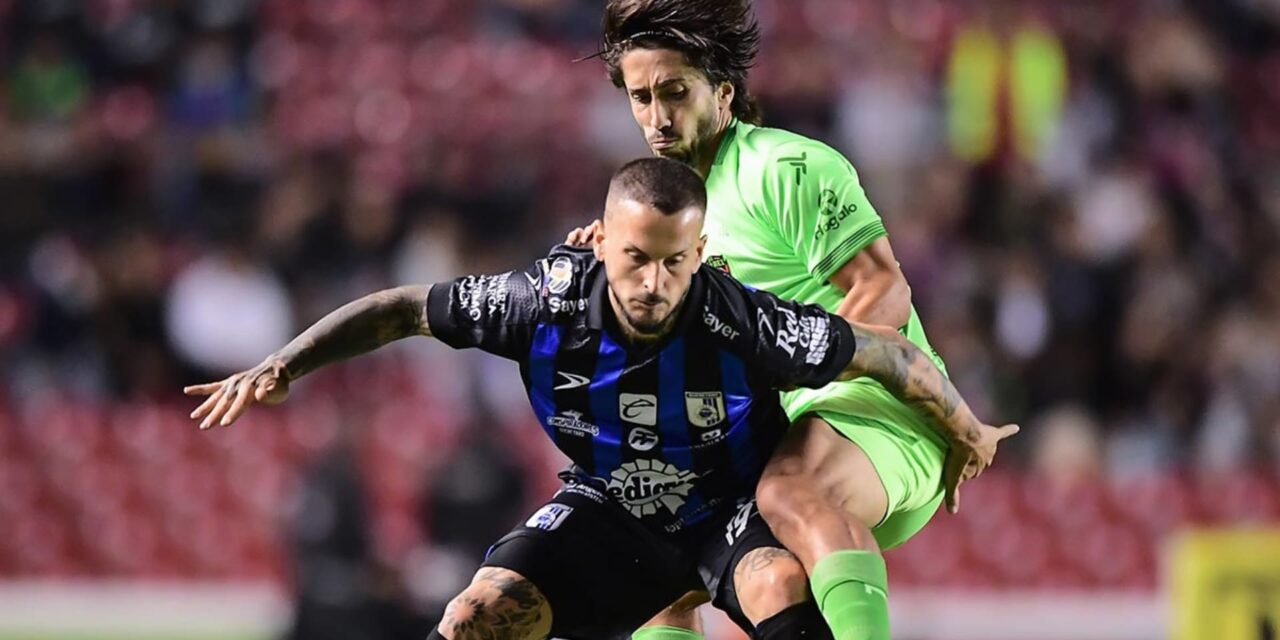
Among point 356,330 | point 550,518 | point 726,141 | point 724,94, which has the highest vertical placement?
point 724,94

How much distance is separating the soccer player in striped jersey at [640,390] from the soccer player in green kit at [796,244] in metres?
0.13

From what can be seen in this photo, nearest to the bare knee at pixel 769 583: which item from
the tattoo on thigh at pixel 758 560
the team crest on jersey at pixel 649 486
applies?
the tattoo on thigh at pixel 758 560

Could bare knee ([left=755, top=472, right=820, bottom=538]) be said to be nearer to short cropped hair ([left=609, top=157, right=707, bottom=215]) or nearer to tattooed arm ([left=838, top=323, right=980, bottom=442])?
tattooed arm ([left=838, top=323, right=980, bottom=442])

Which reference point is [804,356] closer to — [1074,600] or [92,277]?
[1074,600]

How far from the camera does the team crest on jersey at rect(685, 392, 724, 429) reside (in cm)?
483

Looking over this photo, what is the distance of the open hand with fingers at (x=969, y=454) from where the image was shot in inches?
204

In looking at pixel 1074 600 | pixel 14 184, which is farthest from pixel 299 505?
pixel 1074 600

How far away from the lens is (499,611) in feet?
16.1

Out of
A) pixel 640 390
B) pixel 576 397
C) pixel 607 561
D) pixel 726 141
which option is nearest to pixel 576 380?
pixel 576 397

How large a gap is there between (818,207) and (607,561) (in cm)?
101

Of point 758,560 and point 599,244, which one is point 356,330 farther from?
point 758,560

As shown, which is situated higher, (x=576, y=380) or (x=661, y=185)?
(x=661, y=185)

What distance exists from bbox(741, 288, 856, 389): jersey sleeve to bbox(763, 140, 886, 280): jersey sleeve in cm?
39

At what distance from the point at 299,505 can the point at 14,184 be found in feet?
10.7
